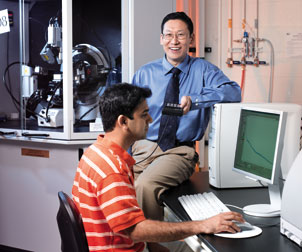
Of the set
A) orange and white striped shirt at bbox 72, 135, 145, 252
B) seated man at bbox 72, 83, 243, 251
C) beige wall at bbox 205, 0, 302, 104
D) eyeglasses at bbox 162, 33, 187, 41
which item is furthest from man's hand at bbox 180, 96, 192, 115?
beige wall at bbox 205, 0, 302, 104

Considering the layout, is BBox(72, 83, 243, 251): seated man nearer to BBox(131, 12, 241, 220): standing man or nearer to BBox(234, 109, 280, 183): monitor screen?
BBox(234, 109, 280, 183): monitor screen

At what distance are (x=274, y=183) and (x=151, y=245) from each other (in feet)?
1.67

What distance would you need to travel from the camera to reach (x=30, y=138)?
272 centimetres

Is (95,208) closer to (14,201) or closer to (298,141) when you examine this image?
(298,141)

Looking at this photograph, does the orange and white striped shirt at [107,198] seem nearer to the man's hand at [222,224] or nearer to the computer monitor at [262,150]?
the man's hand at [222,224]

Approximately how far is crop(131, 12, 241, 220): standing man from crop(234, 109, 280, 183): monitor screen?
Result: 1.41 ft

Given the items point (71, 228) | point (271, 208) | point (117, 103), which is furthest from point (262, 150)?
point (71, 228)

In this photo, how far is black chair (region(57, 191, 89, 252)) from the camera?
3.87ft

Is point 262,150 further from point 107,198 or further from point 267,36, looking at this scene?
point 267,36

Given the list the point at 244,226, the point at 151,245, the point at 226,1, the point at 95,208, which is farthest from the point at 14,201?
the point at 226,1

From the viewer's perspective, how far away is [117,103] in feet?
4.49

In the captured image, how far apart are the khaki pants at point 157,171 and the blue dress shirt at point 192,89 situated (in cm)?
9

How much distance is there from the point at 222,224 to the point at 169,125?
3.42 ft

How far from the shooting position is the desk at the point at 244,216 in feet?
3.80
